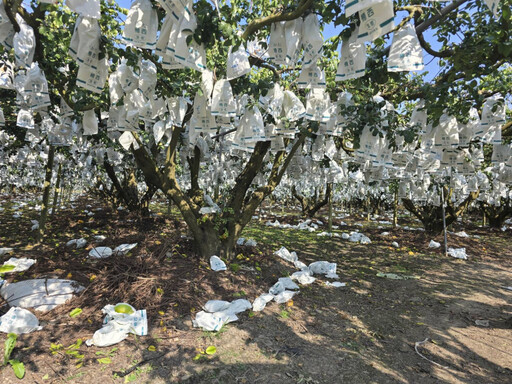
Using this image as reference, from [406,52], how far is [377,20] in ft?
2.04

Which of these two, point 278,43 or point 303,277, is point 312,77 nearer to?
point 278,43

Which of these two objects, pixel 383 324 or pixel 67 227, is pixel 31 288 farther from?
pixel 67 227

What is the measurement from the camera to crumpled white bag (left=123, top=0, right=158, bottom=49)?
2.29 metres

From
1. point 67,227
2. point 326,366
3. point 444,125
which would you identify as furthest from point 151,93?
point 67,227

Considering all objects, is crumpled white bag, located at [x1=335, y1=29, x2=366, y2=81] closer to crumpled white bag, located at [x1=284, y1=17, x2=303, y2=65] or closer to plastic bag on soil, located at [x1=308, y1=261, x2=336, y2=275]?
crumpled white bag, located at [x1=284, y1=17, x2=303, y2=65]

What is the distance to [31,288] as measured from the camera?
12.6 ft

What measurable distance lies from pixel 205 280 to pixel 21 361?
2.42 metres

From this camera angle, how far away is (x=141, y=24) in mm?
2322

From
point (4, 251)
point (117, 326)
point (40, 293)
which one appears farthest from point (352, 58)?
point (4, 251)

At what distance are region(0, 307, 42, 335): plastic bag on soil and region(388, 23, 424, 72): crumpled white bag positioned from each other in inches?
175

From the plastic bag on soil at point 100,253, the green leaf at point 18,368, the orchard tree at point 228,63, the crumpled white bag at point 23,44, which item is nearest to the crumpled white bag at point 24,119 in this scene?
the orchard tree at point 228,63

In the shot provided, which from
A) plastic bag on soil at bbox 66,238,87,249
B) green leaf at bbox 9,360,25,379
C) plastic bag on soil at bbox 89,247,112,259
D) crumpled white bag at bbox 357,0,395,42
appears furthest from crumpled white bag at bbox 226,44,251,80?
plastic bag on soil at bbox 66,238,87,249

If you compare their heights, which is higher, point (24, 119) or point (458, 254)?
point (24, 119)

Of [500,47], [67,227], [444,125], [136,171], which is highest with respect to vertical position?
[500,47]
